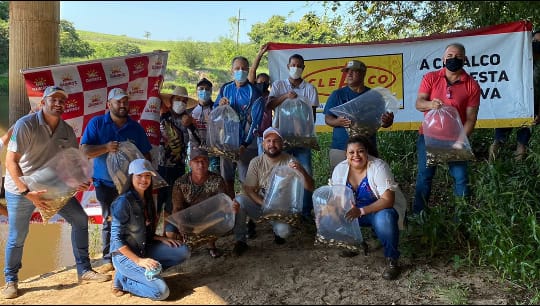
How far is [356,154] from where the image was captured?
3.88 metres

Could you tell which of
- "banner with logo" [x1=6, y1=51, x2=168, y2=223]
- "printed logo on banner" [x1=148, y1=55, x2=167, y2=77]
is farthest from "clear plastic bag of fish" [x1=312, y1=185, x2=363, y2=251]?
"printed logo on banner" [x1=148, y1=55, x2=167, y2=77]

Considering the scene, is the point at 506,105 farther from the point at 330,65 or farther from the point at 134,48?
the point at 134,48

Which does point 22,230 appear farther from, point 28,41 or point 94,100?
point 28,41

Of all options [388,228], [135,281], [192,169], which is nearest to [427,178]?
[388,228]

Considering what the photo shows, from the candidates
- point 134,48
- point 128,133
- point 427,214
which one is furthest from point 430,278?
point 134,48

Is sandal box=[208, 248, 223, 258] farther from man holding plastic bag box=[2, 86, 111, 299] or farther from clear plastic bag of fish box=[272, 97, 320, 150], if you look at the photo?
clear plastic bag of fish box=[272, 97, 320, 150]

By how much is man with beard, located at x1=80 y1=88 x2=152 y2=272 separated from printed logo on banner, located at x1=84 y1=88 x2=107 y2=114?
0.86m

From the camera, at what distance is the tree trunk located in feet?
17.5

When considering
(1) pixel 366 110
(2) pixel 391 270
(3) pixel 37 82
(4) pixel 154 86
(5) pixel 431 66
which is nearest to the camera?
(2) pixel 391 270

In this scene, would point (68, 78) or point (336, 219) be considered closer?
point (336, 219)

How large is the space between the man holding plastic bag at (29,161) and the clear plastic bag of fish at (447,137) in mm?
2885

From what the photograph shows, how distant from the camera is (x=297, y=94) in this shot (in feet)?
15.5

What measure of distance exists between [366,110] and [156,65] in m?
2.34

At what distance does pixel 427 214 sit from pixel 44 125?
129 inches
